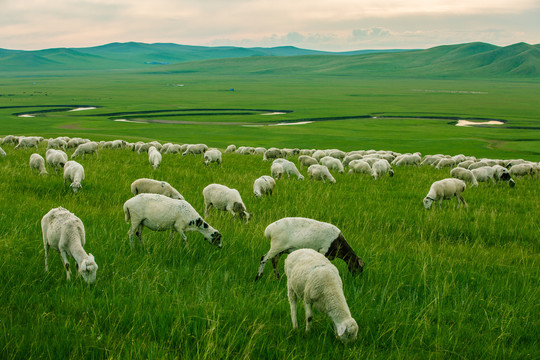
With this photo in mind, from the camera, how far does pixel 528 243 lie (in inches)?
388

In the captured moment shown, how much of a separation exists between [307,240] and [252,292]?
1.28 m

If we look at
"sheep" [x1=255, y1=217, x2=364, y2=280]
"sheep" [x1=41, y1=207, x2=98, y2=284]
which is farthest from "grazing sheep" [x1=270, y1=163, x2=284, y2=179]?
"sheep" [x1=41, y1=207, x2=98, y2=284]

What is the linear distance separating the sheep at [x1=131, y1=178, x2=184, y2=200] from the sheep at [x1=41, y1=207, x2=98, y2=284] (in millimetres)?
4851

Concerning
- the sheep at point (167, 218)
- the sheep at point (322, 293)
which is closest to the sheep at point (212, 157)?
the sheep at point (167, 218)

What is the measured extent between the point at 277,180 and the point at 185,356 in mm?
13265

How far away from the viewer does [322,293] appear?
477 centimetres

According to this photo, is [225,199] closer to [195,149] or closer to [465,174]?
[465,174]

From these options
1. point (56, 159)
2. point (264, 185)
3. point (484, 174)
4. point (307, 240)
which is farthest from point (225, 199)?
point (484, 174)

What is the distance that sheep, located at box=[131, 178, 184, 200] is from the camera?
11391 millimetres

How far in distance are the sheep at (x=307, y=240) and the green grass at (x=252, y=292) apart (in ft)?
0.89

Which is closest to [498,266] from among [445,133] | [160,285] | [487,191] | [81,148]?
[160,285]

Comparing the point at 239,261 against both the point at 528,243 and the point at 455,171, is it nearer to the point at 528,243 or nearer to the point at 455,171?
the point at 528,243

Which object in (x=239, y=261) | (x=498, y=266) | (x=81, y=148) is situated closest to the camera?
(x=239, y=261)

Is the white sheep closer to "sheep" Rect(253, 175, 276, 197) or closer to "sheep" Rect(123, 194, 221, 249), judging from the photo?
"sheep" Rect(253, 175, 276, 197)
